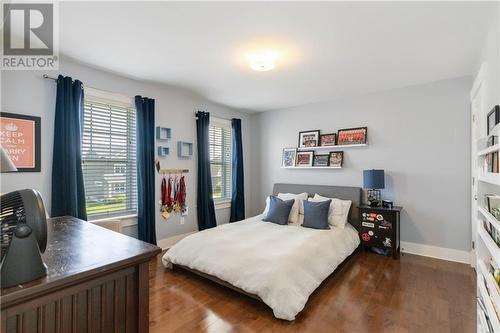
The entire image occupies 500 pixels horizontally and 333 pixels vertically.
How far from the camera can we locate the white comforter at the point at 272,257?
2117 mm

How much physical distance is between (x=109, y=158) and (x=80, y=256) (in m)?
2.52

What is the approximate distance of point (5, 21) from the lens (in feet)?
6.81

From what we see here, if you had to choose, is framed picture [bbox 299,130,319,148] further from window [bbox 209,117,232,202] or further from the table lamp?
window [bbox 209,117,232,202]

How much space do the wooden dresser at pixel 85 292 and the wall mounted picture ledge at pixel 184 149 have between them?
277 cm

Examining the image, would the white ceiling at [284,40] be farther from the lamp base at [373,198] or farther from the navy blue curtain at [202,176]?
the lamp base at [373,198]

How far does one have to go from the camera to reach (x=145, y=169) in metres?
3.51

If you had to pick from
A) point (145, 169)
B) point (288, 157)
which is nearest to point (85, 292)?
point (145, 169)

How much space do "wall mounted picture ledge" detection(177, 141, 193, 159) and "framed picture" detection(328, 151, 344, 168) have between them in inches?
95.0

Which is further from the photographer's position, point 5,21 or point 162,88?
point 162,88

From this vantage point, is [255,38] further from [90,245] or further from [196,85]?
[90,245]

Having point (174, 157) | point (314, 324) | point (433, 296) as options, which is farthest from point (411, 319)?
point (174, 157)

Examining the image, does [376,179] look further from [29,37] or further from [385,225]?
[29,37]

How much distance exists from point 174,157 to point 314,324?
2998mm

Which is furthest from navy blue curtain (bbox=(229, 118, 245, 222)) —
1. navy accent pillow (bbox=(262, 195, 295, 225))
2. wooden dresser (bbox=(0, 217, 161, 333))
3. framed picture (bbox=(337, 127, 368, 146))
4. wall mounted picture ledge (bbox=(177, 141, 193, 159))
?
wooden dresser (bbox=(0, 217, 161, 333))
